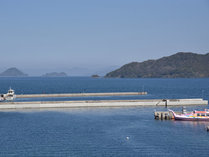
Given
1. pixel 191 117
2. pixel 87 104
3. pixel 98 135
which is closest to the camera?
pixel 98 135

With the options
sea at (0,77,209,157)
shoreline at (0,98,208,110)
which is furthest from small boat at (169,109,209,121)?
shoreline at (0,98,208,110)

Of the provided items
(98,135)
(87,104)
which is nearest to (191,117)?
(98,135)

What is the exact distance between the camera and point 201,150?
147 ft

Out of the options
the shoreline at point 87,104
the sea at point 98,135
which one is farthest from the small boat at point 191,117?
the shoreline at point 87,104

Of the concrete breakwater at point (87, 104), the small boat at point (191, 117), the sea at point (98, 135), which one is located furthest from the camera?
the concrete breakwater at point (87, 104)

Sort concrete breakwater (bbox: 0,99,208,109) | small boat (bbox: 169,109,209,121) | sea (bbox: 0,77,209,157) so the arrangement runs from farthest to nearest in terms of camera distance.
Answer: concrete breakwater (bbox: 0,99,208,109), small boat (bbox: 169,109,209,121), sea (bbox: 0,77,209,157)

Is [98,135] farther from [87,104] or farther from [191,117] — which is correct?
[87,104]

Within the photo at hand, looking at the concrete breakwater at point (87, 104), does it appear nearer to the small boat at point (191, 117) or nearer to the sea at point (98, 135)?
the sea at point (98, 135)

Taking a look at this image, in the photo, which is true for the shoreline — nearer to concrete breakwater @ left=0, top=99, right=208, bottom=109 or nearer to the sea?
concrete breakwater @ left=0, top=99, right=208, bottom=109

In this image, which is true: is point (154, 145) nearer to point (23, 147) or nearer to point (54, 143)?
point (54, 143)

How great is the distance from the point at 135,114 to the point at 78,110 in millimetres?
15380

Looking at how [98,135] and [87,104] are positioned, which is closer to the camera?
[98,135]

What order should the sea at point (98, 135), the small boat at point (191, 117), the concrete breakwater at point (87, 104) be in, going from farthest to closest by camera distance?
the concrete breakwater at point (87, 104)
the small boat at point (191, 117)
the sea at point (98, 135)

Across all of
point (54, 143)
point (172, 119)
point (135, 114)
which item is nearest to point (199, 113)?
point (172, 119)
